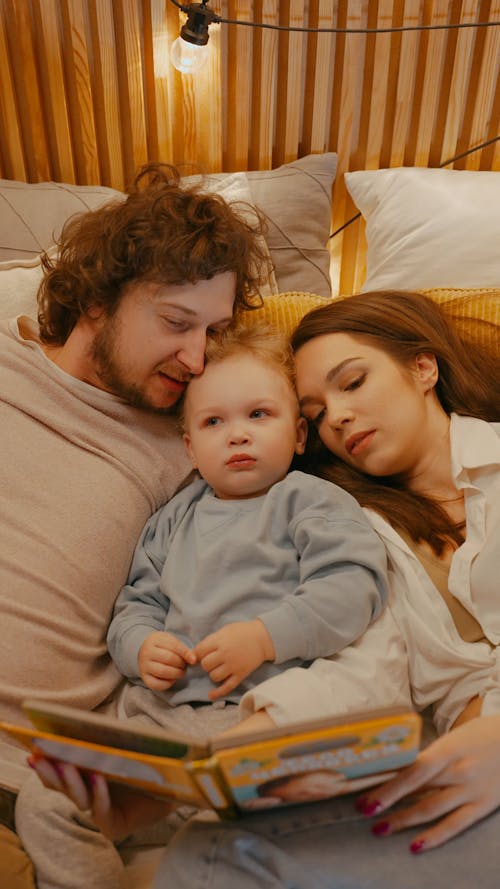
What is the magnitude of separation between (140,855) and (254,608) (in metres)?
0.40

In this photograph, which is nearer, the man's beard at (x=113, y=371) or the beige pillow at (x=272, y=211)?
the man's beard at (x=113, y=371)

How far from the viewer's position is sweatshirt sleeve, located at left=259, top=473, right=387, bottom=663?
1034 millimetres

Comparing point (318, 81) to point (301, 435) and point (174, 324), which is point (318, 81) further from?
point (301, 435)

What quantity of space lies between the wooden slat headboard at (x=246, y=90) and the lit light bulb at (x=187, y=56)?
3.4 inches

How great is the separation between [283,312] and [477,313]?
44 centimetres

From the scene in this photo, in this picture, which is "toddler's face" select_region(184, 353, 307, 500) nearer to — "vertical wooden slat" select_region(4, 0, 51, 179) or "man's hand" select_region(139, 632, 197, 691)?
"man's hand" select_region(139, 632, 197, 691)

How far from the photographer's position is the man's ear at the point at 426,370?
4.57ft

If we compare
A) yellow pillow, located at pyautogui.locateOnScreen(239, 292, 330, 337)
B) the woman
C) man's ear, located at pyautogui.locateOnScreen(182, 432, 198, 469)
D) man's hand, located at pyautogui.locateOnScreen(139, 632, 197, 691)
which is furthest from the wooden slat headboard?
man's hand, located at pyautogui.locateOnScreen(139, 632, 197, 691)

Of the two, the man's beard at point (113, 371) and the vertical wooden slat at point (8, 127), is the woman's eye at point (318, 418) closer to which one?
the man's beard at point (113, 371)

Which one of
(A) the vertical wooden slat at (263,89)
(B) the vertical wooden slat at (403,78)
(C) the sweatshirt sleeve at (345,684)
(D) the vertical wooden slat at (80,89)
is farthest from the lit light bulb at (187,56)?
(C) the sweatshirt sleeve at (345,684)

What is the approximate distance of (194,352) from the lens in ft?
4.37

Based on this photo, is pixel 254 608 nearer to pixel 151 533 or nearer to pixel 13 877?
pixel 151 533

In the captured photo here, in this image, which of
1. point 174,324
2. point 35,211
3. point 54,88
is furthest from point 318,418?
point 54,88

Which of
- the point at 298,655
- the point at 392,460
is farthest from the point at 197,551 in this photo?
the point at 392,460
